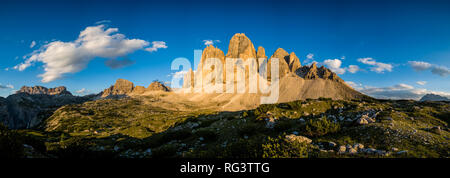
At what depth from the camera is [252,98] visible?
563 ft

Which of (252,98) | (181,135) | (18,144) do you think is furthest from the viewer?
(252,98)

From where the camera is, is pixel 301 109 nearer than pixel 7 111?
Yes

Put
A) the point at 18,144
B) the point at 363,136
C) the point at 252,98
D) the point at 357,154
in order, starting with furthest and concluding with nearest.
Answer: the point at 252,98, the point at 363,136, the point at 357,154, the point at 18,144

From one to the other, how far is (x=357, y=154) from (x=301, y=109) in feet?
62.6

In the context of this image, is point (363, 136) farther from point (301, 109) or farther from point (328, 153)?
point (301, 109)

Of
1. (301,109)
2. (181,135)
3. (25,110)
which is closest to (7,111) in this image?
(25,110)

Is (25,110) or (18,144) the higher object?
(18,144)
